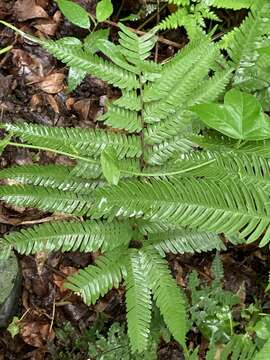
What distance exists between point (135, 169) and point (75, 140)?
366 millimetres

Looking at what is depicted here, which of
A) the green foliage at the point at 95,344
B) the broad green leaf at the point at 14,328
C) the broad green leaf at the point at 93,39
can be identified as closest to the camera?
the green foliage at the point at 95,344

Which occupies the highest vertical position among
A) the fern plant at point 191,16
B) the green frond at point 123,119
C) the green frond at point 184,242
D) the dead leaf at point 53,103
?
the fern plant at point 191,16

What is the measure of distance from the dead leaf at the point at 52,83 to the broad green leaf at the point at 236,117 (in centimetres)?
157

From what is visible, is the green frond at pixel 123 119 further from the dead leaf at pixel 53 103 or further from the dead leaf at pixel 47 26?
the dead leaf at pixel 47 26

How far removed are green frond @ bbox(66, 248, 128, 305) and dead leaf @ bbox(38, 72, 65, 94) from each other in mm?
1491

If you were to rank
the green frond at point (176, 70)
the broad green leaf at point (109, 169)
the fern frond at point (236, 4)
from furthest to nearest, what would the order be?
the fern frond at point (236, 4) < the green frond at point (176, 70) < the broad green leaf at point (109, 169)

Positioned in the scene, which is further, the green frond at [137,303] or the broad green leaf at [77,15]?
the broad green leaf at [77,15]

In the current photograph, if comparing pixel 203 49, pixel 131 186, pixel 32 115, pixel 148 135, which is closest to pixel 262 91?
pixel 203 49

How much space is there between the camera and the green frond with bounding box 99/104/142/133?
114 inches

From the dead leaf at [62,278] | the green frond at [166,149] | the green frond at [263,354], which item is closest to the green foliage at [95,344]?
the dead leaf at [62,278]

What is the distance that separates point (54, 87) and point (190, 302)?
1.83m

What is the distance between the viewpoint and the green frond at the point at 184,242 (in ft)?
9.82

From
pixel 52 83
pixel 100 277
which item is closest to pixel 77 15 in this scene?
pixel 52 83

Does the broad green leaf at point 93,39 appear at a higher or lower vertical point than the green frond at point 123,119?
higher
